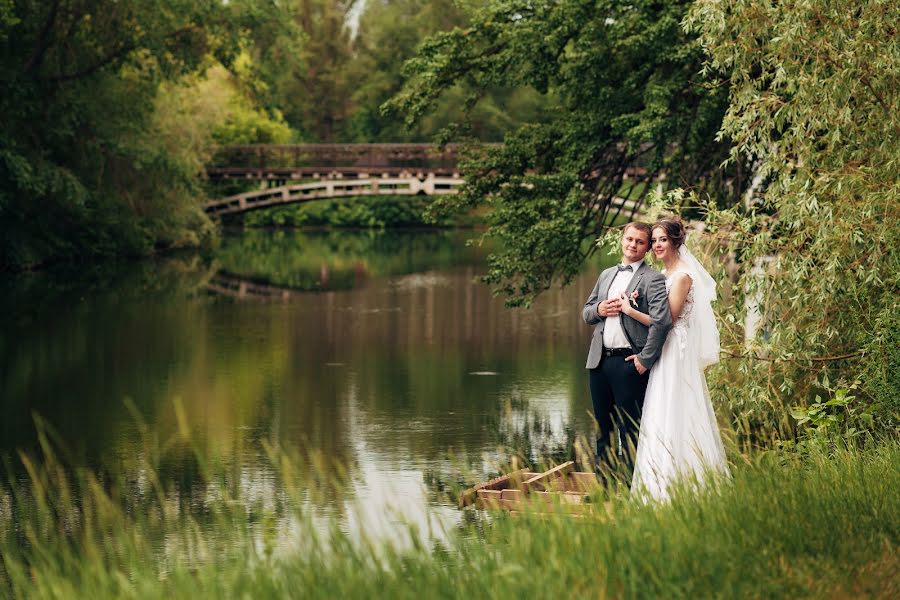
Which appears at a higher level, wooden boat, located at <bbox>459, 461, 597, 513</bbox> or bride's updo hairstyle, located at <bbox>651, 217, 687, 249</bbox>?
bride's updo hairstyle, located at <bbox>651, 217, 687, 249</bbox>

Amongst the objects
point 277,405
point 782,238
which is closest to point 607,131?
point 277,405

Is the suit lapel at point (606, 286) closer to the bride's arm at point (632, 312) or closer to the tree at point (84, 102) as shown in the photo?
the bride's arm at point (632, 312)

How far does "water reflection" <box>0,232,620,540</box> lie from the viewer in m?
12.5

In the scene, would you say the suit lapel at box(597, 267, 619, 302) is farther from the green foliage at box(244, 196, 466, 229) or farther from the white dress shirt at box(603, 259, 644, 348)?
the green foliage at box(244, 196, 466, 229)

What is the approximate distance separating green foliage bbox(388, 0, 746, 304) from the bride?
323 inches

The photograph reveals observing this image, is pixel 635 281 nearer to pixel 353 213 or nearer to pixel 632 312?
pixel 632 312

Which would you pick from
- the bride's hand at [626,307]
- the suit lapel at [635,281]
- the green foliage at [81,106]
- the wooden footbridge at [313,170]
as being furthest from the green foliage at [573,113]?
the wooden footbridge at [313,170]

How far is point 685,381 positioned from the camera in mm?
8469

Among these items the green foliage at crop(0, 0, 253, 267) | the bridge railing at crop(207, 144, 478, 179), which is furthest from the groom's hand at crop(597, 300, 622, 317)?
the bridge railing at crop(207, 144, 478, 179)

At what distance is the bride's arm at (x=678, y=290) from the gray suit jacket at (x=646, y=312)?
0.21 feet

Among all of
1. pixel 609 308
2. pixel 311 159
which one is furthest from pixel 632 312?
pixel 311 159

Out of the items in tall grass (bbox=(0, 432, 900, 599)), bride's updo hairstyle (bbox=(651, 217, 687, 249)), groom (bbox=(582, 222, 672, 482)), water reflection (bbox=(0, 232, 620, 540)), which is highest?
bride's updo hairstyle (bbox=(651, 217, 687, 249))

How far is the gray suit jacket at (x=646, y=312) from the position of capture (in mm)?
8352

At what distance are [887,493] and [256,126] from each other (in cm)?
6295
